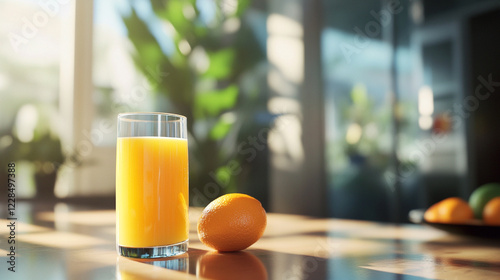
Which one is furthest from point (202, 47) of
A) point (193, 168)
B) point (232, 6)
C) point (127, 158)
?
point (127, 158)

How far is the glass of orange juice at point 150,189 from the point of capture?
0.68m

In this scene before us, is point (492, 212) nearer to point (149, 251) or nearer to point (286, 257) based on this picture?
A: point (286, 257)

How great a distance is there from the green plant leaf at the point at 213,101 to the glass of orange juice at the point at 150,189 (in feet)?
6.70

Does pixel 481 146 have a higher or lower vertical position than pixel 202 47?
lower

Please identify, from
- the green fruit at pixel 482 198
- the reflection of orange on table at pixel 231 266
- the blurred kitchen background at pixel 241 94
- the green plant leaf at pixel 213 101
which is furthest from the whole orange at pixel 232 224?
the green plant leaf at pixel 213 101

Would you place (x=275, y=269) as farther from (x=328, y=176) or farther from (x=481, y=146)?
(x=328, y=176)

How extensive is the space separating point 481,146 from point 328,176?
37.0 inches

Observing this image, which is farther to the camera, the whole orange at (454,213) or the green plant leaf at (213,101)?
the green plant leaf at (213,101)

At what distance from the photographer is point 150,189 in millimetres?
697

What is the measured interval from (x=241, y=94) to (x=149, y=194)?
86.2 inches

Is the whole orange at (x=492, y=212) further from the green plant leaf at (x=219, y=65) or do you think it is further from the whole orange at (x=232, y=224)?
the green plant leaf at (x=219, y=65)

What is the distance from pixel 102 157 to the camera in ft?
8.95

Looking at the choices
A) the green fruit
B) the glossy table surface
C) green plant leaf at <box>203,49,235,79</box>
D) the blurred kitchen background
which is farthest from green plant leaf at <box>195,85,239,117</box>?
the green fruit

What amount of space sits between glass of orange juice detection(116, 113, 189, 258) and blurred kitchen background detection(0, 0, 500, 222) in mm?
1779
